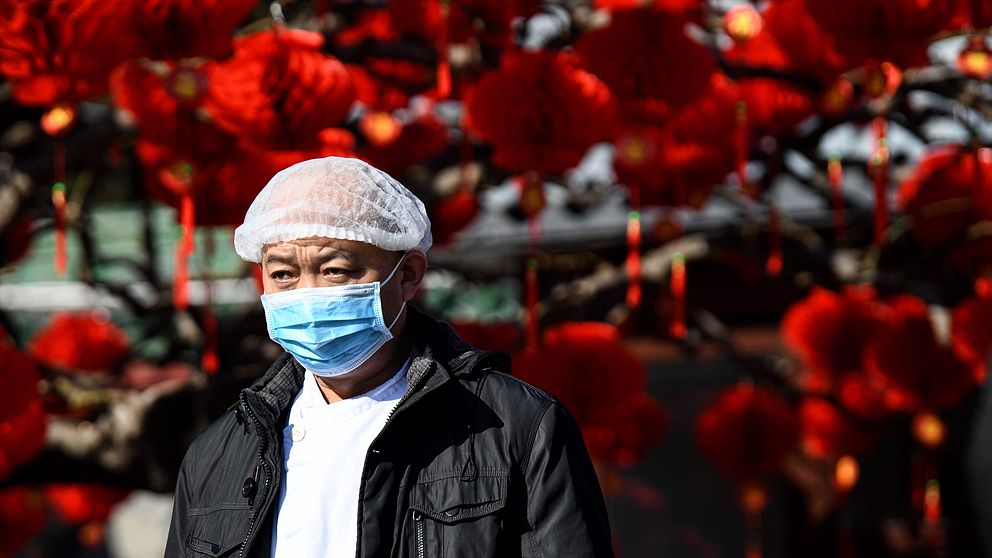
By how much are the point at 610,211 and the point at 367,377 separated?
8993mm

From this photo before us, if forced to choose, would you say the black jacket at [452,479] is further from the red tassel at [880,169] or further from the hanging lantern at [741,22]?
the red tassel at [880,169]

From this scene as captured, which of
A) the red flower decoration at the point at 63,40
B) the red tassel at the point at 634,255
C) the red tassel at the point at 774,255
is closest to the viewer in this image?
the red flower decoration at the point at 63,40

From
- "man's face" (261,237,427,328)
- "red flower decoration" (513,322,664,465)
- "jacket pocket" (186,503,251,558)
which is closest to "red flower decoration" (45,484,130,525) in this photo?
"red flower decoration" (513,322,664,465)

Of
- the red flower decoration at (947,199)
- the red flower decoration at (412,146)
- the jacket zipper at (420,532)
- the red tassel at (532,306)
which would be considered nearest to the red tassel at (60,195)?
the red flower decoration at (412,146)

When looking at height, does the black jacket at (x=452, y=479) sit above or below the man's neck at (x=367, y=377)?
below

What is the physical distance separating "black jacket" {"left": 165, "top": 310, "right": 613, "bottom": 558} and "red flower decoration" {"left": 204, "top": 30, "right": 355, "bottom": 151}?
2.11 metres

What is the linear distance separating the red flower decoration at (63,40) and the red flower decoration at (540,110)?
57.5 inches

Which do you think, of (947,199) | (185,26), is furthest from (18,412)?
(947,199)

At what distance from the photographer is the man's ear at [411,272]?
230 cm

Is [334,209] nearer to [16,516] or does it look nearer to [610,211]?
[16,516]

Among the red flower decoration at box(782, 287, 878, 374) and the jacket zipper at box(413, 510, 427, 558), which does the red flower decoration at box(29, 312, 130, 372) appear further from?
the jacket zipper at box(413, 510, 427, 558)

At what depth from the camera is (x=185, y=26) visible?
4102mm

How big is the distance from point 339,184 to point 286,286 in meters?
0.23

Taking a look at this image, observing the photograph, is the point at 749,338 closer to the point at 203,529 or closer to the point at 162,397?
the point at 162,397
